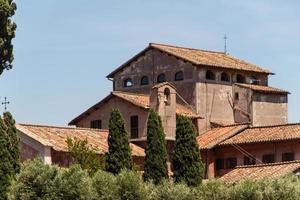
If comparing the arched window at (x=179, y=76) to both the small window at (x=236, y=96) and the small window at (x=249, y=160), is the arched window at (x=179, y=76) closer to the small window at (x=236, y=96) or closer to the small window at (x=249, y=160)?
the small window at (x=236, y=96)

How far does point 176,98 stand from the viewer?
196 feet

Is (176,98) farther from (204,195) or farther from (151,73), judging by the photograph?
(204,195)

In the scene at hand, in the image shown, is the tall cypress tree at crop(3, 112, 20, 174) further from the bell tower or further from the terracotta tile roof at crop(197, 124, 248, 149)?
the terracotta tile roof at crop(197, 124, 248, 149)

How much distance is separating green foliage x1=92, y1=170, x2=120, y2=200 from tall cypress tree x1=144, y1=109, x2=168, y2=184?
23.4 ft

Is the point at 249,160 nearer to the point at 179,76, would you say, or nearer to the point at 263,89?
the point at 263,89

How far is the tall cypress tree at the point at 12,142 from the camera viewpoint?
39281 mm

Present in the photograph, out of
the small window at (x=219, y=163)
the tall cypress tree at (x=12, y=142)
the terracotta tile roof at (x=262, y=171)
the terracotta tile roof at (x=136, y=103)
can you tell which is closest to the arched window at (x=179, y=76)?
the terracotta tile roof at (x=136, y=103)

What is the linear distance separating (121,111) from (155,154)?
10.2m

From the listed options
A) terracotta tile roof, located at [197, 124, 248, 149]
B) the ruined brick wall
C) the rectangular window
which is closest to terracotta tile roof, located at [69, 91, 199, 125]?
the ruined brick wall

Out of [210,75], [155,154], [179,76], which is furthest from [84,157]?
[210,75]

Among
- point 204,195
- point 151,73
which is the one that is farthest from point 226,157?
point 204,195

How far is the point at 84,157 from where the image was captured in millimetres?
46312

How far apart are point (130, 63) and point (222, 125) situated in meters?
7.96

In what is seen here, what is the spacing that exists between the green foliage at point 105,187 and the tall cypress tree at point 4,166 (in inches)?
143
